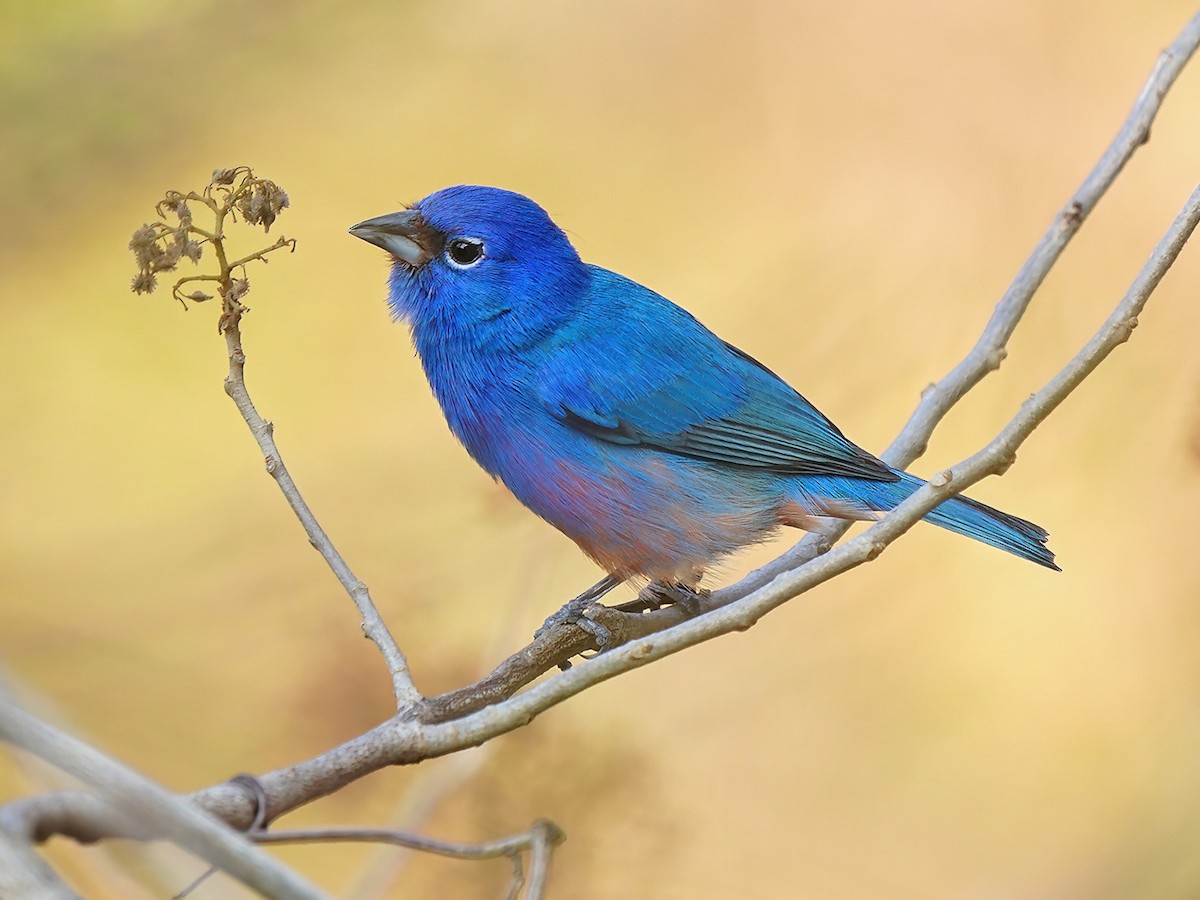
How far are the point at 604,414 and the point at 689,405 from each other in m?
0.35

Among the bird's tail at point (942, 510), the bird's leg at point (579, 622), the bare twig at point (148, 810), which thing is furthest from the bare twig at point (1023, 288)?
the bare twig at point (148, 810)

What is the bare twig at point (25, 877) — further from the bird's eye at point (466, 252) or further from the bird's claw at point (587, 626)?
the bird's eye at point (466, 252)

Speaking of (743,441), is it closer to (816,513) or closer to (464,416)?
(816,513)

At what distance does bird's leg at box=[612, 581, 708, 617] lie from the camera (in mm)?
3987

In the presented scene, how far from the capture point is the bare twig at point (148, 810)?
4.31 feet

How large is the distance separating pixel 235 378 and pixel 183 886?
1.67 m

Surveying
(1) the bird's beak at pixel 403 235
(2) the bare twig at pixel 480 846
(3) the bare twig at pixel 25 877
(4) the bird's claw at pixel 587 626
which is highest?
(1) the bird's beak at pixel 403 235

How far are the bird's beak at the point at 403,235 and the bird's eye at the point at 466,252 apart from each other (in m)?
0.06

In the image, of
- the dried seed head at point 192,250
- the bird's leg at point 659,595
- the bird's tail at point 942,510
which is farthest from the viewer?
the bird's leg at point 659,595

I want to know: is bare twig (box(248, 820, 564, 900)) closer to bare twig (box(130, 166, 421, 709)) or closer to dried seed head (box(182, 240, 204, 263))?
bare twig (box(130, 166, 421, 709))

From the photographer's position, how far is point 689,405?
4.38 metres

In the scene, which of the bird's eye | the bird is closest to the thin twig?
the bird

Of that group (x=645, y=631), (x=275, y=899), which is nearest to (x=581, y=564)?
(x=645, y=631)

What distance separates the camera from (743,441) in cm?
431
